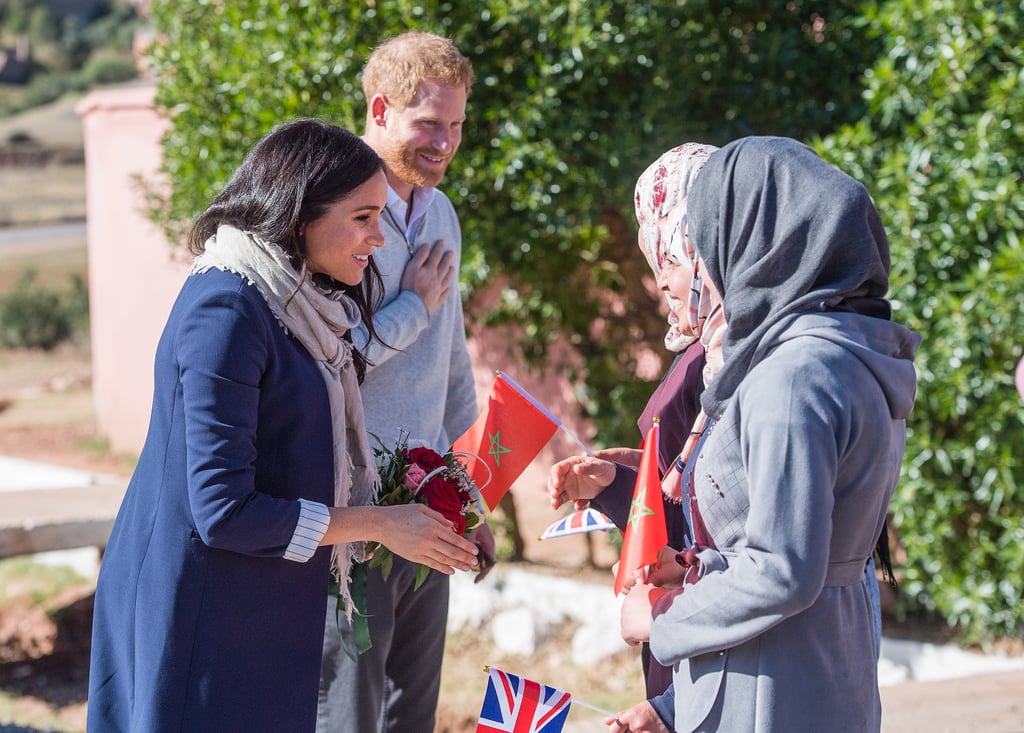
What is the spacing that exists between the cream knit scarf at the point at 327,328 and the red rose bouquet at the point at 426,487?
0.18 ft

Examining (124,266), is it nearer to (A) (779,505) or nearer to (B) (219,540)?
(B) (219,540)

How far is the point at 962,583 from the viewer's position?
5.03 metres

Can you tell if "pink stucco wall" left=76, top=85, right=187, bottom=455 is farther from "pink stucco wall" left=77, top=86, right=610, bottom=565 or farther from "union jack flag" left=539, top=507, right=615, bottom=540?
"union jack flag" left=539, top=507, right=615, bottom=540

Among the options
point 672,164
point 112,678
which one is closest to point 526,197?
point 672,164

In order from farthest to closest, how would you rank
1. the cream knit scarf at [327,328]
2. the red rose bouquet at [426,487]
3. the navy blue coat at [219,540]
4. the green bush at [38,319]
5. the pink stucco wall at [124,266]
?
the green bush at [38,319]
the pink stucco wall at [124,266]
the red rose bouquet at [426,487]
the cream knit scarf at [327,328]
the navy blue coat at [219,540]

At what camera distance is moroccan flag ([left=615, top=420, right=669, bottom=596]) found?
2.15m

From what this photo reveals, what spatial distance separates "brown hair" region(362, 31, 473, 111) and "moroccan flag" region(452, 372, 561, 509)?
820 millimetres

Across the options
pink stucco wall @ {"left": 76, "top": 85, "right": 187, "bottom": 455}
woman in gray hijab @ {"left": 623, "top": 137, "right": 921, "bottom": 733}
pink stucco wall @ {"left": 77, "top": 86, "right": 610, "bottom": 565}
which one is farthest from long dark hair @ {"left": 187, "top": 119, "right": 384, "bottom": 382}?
pink stucco wall @ {"left": 76, "top": 85, "right": 187, "bottom": 455}

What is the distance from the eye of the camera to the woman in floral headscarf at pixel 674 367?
2.22 m

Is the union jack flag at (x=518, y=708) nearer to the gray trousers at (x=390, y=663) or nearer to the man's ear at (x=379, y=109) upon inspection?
the gray trousers at (x=390, y=663)

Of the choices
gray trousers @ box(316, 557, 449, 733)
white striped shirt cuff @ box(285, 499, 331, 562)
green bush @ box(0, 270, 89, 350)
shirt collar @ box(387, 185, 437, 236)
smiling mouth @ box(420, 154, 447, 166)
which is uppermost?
smiling mouth @ box(420, 154, 447, 166)

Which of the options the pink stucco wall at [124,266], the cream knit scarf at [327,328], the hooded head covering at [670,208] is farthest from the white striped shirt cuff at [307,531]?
the pink stucco wall at [124,266]

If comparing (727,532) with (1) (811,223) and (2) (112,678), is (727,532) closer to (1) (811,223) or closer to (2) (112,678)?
(1) (811,223)

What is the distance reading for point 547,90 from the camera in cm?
504
